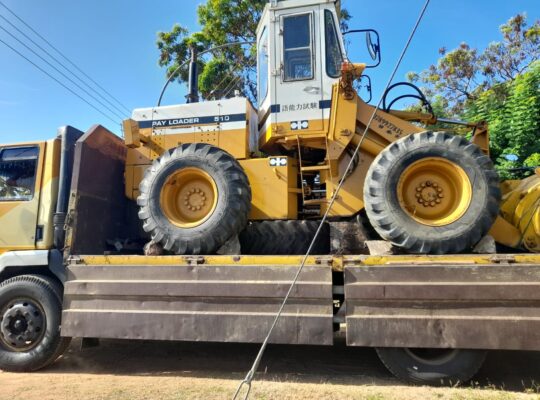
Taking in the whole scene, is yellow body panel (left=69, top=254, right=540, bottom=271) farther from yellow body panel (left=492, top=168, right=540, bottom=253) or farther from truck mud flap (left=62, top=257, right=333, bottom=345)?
yellow body panel (left=492, top=168, right=540, bottom=253)

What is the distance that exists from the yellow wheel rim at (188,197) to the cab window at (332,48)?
6.81 ft

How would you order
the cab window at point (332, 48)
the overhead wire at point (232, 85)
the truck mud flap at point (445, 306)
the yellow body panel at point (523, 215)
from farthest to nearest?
the overhead wire at point (232, 85) < the cab window at point (332, 48) < the yellow body panel at point (523, 215) < the truck mud flap at point (445, 306)

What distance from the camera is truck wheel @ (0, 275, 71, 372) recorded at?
5.18m

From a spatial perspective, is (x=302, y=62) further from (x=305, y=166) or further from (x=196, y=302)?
(x=196, y=302)

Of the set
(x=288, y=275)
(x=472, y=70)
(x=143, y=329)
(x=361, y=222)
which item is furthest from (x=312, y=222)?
(x=472, y=70)

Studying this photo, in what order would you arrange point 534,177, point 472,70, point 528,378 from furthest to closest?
point 472,70 → point 534,177 → point 528,378

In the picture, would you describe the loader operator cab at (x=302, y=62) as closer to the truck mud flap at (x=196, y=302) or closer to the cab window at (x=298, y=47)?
the cab window at (x=298, y=47)

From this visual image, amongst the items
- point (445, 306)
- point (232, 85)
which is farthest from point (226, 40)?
point (445, 306)

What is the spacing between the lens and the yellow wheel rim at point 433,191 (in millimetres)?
4750

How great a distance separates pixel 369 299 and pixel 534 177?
2.78 m

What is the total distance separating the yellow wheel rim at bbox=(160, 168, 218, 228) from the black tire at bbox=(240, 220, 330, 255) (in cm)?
63

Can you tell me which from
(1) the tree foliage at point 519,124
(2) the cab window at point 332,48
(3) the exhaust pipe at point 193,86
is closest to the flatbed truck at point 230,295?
(3) the exhaust pipe at point 193,86

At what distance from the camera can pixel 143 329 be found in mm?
4828

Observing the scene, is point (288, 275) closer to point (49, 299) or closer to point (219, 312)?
point (219, 312)
